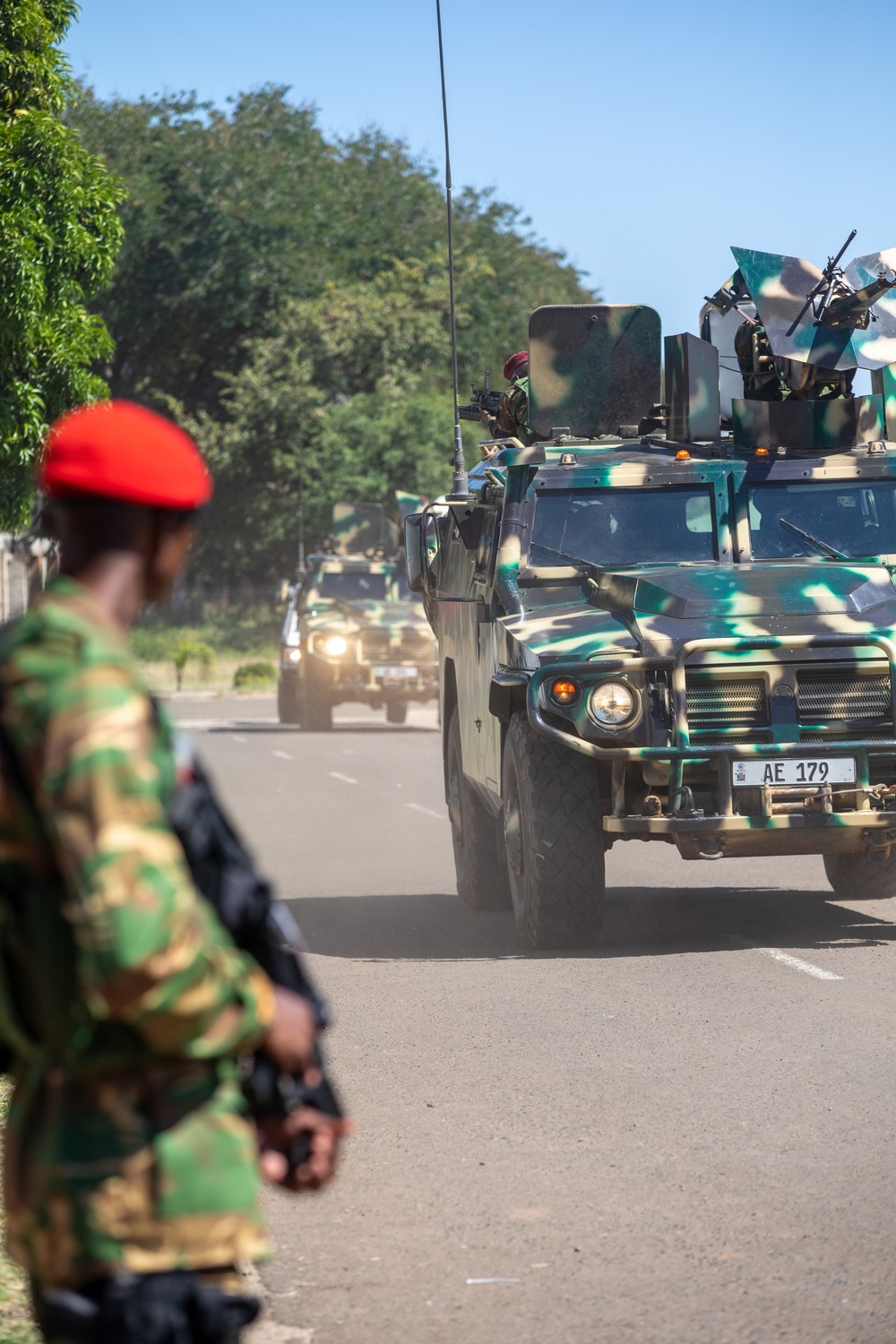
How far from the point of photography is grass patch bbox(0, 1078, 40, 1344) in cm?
425

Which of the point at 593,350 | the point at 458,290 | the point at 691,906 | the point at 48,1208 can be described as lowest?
the point at 691,906

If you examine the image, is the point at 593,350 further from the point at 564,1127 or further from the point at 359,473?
the point at 359,473

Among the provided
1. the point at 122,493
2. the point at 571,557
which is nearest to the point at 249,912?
the point at 122,493

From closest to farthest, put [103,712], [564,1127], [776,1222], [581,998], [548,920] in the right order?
1. [103,712]
2. [776,1222]
3. [564,1127]
4. [581,998]
5. [548,920]

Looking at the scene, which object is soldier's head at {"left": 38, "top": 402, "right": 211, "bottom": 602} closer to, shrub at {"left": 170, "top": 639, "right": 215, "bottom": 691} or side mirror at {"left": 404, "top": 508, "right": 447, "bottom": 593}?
side mirror at {"left": 404, "top": 508, "right": 447, "bottom": 593}

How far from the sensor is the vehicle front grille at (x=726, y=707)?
8.98 metres

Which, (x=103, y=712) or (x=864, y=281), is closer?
(x=103, y=712)

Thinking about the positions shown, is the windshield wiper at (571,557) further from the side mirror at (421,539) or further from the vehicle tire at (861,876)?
the vehicle tire at (861,876)

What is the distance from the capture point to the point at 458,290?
5209 cm

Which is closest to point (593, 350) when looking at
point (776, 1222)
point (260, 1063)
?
point (776, 1222)

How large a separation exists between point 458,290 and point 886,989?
45060mm

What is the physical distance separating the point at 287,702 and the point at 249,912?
28.4 meters

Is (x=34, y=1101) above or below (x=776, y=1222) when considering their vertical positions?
above

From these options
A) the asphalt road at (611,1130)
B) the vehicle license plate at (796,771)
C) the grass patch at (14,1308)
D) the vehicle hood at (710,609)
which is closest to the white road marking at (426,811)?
the asphalt road at (611,1130)
